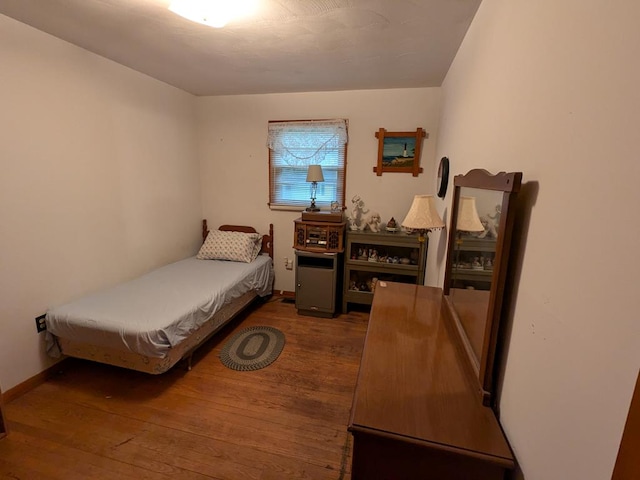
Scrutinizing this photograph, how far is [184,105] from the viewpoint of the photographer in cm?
341

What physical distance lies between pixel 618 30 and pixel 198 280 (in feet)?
9.44

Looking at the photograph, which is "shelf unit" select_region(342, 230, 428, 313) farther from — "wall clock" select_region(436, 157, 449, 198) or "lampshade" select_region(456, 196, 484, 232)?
"lampshade" select_region(456, 196, 484, 232)

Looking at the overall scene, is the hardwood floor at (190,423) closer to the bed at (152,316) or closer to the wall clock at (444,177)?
the bed at (152,316)

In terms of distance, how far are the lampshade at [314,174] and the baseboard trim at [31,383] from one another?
2.63 m

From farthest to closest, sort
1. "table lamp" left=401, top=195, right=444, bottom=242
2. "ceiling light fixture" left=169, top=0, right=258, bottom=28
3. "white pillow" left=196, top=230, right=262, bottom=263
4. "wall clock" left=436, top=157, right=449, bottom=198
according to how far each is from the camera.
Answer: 1. "white pillow" left=196, top=230, right=262, bottom=263
2. "wall clock" left=436, top=157, right=449, bottom=198
3. "table lamp" left=401, top=195, right=444, bottom=242
4. "ceiling light fixture" left=169, top=0, right=258, bottom=28

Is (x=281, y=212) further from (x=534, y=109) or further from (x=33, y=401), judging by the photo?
(x=534, y=109)

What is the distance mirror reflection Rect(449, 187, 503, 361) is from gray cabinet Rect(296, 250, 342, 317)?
1.70m

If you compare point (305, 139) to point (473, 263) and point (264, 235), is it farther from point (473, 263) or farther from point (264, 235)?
point (473, 263)

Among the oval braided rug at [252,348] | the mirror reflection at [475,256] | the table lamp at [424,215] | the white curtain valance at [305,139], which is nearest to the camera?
the mirror reflection at [475,256]

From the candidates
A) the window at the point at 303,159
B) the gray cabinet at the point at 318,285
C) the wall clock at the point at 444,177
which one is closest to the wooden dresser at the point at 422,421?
the wall clock at the point at 444,177

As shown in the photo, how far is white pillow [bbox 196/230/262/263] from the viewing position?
3.40 m

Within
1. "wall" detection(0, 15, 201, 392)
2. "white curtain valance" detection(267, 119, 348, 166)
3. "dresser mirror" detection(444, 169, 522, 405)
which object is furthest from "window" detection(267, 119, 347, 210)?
"dresser mirror" detection(444, 169, 522, 405)

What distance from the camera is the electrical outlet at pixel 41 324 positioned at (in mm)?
2094

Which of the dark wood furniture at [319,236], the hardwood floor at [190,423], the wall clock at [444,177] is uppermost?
the wall clock at [444,177]
